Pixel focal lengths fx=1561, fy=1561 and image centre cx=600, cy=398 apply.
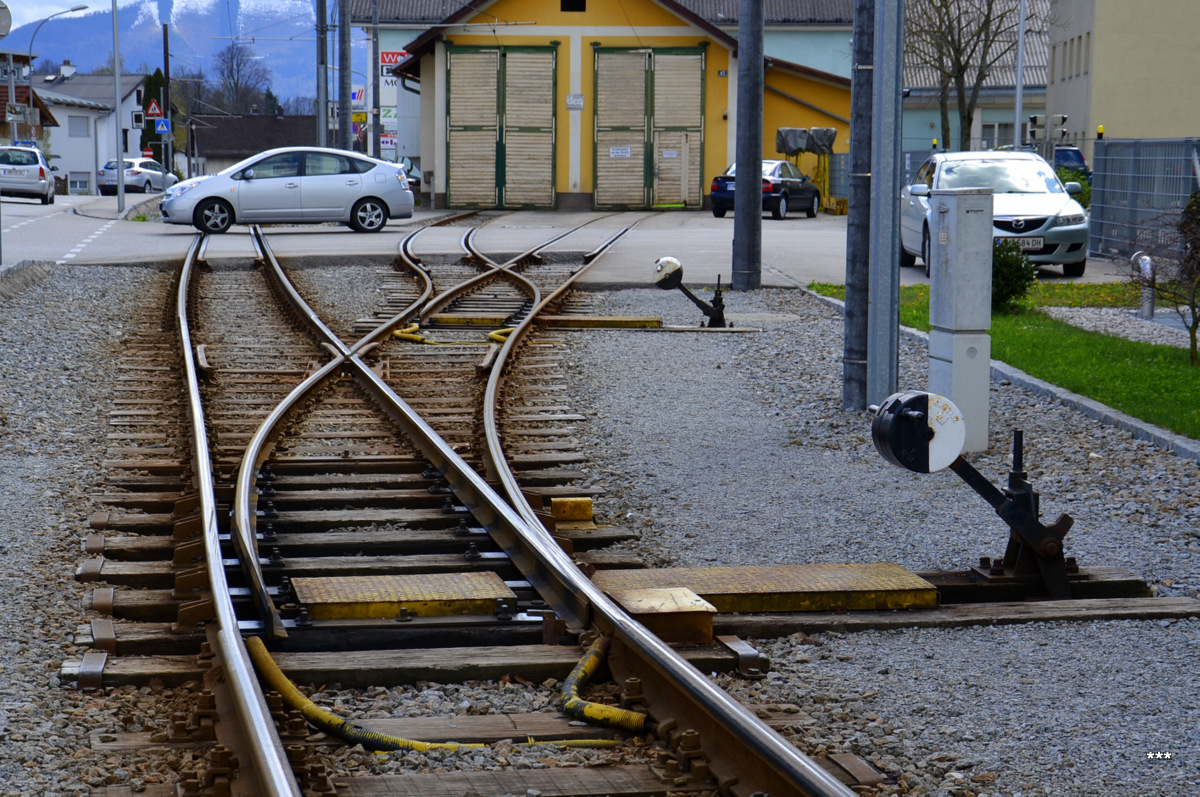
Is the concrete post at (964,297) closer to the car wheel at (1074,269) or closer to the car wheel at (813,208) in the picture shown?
the car wheel at (1074,269)

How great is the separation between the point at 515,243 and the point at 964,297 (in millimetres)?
18412

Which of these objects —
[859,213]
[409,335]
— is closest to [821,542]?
[859,213]

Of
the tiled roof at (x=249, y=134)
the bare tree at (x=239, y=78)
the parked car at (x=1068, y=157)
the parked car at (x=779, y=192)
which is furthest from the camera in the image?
the bare tree at (x=239, y=78)

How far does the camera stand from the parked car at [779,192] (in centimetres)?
3909

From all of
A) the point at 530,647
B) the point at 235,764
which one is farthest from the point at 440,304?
the point at 235,764

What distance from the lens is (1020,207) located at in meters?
20.9

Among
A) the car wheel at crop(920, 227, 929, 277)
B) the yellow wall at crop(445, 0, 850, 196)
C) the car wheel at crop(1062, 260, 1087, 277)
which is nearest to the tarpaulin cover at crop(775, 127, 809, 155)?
the yellow wall at crop(445, 0, 850, 196)

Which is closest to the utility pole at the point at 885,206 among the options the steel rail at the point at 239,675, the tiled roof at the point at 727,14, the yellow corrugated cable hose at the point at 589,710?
the steel rail at the point at 239,675

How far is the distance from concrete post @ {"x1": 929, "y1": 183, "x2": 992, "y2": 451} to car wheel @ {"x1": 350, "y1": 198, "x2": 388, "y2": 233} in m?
20.3

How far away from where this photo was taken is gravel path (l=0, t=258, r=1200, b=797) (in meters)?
4.19

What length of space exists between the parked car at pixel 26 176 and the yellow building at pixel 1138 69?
33146 mm

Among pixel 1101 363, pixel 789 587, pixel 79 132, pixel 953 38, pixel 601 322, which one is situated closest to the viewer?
pixel 789 587

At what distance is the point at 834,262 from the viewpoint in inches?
926

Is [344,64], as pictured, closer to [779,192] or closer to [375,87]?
[375,87]
